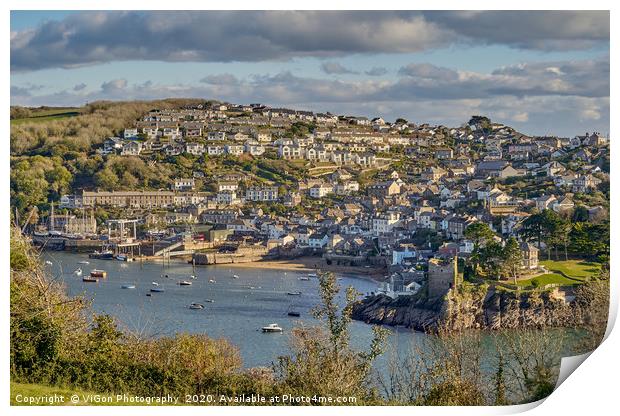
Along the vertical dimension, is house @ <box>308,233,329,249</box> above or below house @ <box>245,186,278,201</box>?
below

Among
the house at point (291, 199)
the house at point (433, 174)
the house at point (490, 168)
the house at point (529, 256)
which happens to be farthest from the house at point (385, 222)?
the house at point (529, 256)

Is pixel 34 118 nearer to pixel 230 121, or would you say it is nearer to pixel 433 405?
pixel 230 121

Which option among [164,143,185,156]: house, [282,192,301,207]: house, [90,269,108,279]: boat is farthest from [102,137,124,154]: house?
[90,269,108,279]: boat

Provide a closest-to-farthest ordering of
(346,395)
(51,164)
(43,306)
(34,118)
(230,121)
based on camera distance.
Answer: (346,395) → (43,306) → (34,118) → (51,164) → (230,121)

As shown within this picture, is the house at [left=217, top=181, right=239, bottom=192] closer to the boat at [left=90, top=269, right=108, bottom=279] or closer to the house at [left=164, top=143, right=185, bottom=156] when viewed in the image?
the house at [left=164, top=143, right=185, bottom=156]

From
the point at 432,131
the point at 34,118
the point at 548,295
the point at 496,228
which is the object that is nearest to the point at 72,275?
the point at 34,118
